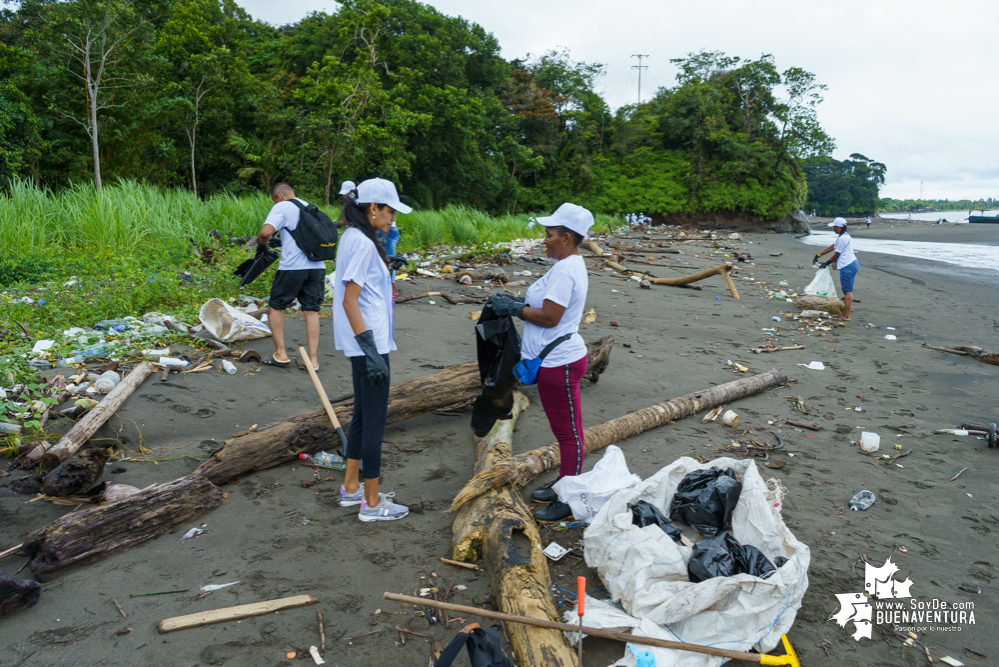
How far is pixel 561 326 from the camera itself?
3.04 metres

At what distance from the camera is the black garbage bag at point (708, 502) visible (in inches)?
107

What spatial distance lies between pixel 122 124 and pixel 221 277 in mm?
12766

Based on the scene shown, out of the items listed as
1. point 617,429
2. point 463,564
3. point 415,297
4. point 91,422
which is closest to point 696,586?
point 463,564

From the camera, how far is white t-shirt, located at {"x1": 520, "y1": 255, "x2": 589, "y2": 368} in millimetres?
2934

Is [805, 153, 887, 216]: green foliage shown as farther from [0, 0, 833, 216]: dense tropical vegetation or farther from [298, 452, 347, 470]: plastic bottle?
[298, 452, 347, 470]: plastic bottle

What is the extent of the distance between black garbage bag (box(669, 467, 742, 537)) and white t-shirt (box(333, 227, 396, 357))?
1.71m

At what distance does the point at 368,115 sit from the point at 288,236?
15.7 meters

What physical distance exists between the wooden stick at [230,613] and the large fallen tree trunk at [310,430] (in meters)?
1.11

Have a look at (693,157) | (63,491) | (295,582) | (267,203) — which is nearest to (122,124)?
(267,203)

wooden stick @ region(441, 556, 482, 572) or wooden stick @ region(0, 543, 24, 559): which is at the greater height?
wooden stick @ region(0, 543, 24, 559)

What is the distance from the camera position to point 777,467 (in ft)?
12.8

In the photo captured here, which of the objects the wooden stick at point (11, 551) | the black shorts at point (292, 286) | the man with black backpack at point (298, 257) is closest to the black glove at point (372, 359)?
the wooden stick at point (11, 551)

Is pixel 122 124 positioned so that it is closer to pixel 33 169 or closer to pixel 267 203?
pixel 33 169

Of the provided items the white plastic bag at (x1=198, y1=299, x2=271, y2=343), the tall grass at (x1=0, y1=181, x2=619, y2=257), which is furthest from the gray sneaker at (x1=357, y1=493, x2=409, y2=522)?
the tall grass at (x1=0, y1=181, x2=619, y2=257)
